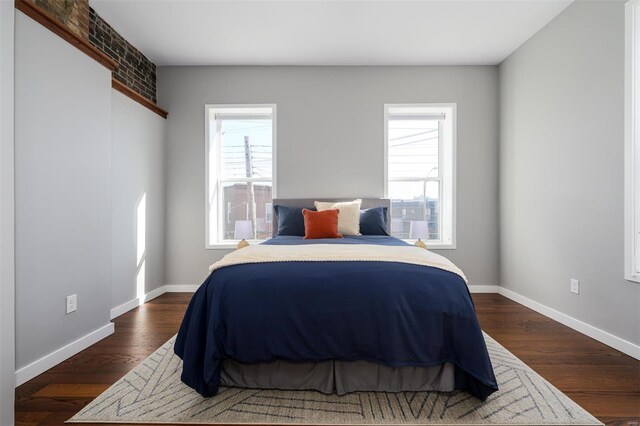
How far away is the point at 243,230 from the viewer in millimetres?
4039

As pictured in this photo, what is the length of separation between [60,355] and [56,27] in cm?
219

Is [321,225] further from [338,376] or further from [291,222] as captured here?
[338,376]

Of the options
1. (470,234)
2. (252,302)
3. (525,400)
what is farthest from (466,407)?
(470,234)

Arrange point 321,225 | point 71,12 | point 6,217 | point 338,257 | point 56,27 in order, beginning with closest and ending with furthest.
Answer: point 6,217
point 338,257
point 56,27
point 71,12
point 321,225

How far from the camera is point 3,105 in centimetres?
145

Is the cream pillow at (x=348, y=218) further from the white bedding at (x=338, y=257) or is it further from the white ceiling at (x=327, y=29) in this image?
the white ceiling at (x=327, y=29)

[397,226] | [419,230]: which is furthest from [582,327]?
[397,226]

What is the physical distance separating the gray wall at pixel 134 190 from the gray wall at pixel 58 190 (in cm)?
45

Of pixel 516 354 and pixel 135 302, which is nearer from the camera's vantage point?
pixel 516 354

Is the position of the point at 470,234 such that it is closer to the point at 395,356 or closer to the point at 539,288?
the point at 539,288

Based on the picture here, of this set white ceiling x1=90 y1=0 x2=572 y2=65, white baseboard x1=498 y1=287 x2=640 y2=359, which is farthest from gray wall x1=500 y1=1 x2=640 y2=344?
white ceiling x1=90 y1=0 x2=572 y2=65

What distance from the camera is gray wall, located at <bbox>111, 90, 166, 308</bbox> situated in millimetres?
3199

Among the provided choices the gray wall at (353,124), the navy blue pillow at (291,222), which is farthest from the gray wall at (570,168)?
the navy blue pillow at (291,222)

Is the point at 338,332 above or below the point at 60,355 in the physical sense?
above
